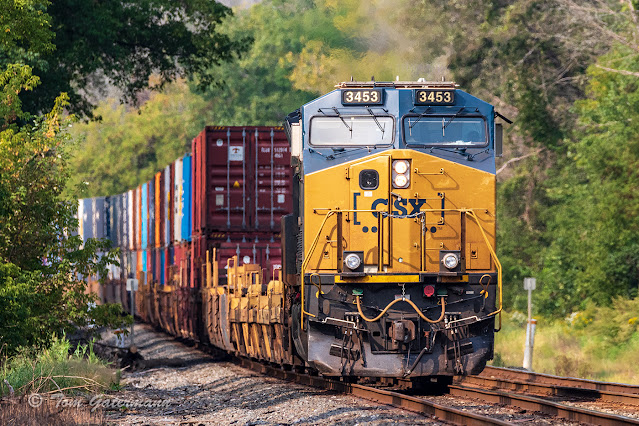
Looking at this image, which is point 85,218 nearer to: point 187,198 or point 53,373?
point 187,198

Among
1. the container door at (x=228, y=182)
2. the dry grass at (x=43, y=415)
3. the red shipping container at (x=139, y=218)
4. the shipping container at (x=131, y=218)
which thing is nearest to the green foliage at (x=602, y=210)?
the container door at (x=228, y=182)

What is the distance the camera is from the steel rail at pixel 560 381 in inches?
559

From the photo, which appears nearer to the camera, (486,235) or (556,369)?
(486,235)

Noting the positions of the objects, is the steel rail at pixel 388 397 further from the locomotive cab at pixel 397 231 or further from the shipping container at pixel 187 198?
the shipping container at pixel 187 198

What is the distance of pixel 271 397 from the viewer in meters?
13.6

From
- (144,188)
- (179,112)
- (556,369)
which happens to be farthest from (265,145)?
(179,112)

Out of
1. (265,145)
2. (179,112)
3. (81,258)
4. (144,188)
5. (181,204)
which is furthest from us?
(179,112)

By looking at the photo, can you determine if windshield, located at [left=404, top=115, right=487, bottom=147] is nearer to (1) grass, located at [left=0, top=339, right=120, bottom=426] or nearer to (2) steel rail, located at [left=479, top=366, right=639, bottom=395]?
(2) steel rail, located at [left=479, top=366, right=639, bottom=395]

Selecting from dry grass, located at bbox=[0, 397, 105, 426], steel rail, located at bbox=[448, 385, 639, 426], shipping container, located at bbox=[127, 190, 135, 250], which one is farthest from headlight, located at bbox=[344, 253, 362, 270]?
shipping container, located at bbox=[127, 190, 135, 250]

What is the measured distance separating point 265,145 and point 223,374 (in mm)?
5478

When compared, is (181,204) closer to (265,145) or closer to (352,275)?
(265,145)

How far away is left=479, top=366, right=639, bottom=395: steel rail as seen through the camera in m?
14.2

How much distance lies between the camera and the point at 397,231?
12.6m

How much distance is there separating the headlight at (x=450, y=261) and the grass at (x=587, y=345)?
6425 millimetres
